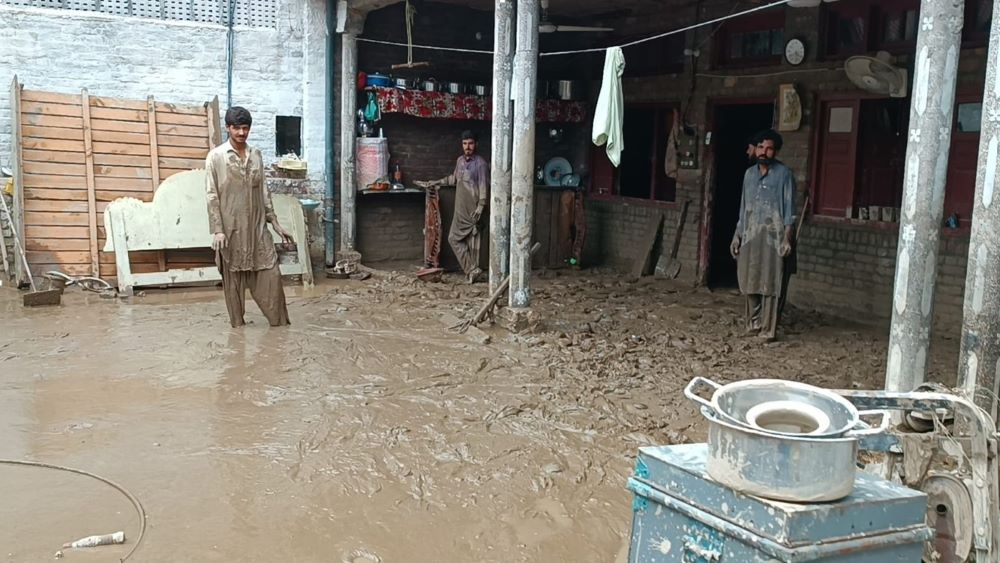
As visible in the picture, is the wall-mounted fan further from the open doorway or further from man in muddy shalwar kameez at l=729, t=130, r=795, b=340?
the open doorway

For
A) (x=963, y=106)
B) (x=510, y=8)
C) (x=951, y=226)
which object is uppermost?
(x=510, y=8)

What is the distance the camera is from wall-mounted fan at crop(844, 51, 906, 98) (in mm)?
7738

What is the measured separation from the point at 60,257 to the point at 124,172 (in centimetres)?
112

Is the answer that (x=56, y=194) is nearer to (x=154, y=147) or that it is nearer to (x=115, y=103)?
(x=154, y=147)

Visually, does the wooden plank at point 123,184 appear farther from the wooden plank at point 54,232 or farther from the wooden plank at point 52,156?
the wooden plank at point 54,232

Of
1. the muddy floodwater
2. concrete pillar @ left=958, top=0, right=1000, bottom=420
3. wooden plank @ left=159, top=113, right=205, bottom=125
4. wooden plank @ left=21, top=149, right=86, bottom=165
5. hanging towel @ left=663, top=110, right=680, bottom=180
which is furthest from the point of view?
hanging towel @ left=663, top=110, right=680, bottom=180

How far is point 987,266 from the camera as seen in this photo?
13.1 feet

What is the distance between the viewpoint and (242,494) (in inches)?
163

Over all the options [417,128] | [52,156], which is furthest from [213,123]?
[417,128]

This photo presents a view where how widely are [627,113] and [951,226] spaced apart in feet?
16.4

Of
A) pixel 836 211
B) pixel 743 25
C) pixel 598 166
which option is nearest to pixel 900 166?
pixel 836 211

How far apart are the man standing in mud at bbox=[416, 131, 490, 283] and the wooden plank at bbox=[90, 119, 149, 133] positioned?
10.6 ft

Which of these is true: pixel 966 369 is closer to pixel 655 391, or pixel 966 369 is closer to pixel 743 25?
pixel 655 391

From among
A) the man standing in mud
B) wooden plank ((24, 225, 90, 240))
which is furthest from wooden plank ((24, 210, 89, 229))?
the man standing in mud
